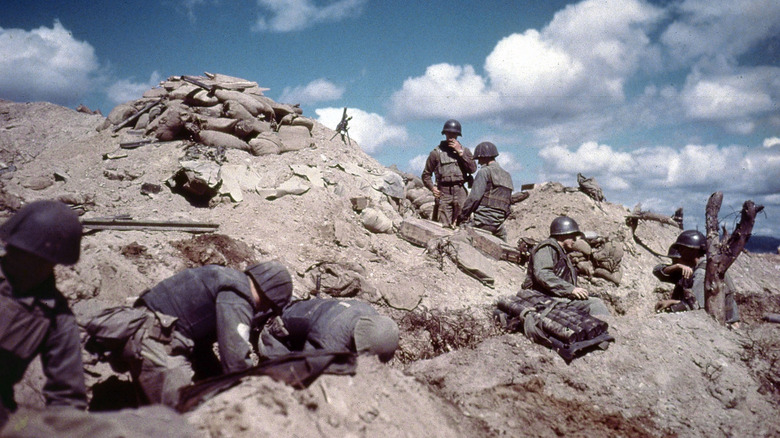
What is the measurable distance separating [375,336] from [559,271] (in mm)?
2983

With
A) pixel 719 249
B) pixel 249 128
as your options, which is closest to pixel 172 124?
pixel 249 128

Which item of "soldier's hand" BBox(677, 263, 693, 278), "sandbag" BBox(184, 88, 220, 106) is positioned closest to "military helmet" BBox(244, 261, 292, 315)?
Answer: "soldier's hand" BBox(677, 263, 693, 278)

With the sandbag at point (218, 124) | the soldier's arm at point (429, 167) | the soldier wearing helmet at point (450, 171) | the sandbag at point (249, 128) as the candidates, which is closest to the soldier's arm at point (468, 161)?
the soldier wearing helmet at point (450, 171)

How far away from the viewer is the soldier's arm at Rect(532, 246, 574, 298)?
184 inches

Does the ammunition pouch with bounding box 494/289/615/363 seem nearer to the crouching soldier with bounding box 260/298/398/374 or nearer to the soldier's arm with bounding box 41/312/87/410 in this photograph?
the crouching soldier with bounding box 260/298/398/374

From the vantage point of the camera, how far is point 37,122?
11.6 metres

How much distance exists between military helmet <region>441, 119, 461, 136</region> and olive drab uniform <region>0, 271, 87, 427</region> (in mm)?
7153

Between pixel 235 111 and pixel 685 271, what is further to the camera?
pixel 235 111

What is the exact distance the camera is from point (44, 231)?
1816 mm

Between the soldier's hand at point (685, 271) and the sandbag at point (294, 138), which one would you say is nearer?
the soldier's hand at point (685, 271)

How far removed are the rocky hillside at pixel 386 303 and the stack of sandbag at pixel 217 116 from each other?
0.82 ft

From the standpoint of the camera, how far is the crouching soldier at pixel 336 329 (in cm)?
293

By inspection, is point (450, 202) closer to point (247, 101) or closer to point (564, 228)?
point (564, 228)

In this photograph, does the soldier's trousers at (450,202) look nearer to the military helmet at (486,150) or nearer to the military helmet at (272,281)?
the military helmet at (486,150)
